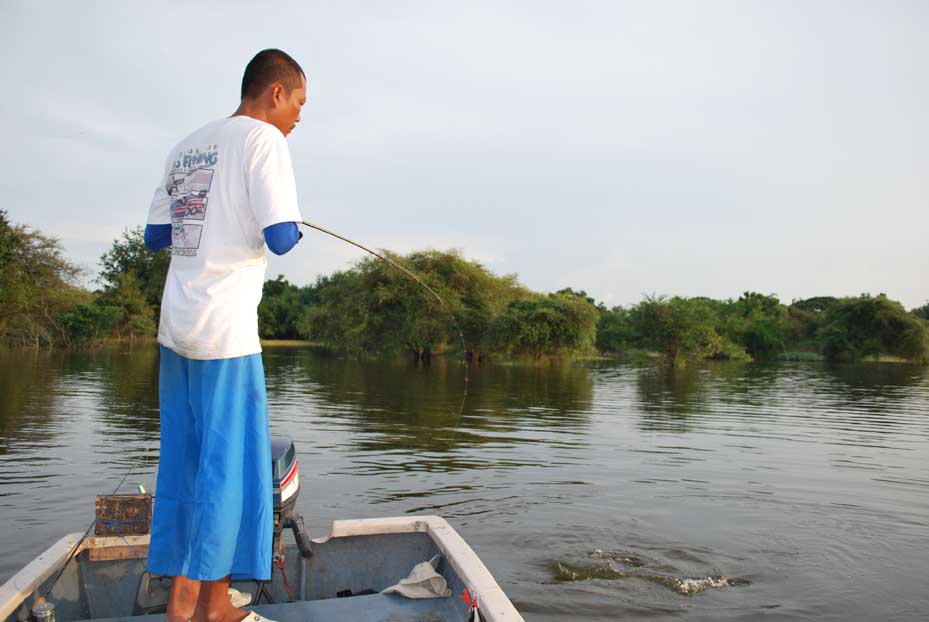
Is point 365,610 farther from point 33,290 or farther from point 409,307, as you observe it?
point 33,290

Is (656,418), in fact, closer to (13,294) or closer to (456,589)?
(456,589)

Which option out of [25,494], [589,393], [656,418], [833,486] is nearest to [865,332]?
[589,393]

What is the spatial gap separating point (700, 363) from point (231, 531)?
4628 centimetres

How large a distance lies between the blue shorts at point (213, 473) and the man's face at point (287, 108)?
0.89 meters

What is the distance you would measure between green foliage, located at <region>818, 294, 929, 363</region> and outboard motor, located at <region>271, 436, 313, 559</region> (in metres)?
57.3

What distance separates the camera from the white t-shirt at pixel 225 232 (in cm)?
249

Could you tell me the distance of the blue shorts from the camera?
98.8 inches

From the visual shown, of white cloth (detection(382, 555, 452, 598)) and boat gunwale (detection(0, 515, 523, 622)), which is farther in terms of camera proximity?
white cloth (detection(382, 555, 452, 598))

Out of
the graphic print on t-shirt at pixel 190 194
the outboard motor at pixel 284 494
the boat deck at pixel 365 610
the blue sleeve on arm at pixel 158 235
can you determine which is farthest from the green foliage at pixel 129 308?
the graphic print on t-shirt at pixel 190 194

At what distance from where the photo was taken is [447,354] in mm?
44188

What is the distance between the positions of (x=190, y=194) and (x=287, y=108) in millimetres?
506

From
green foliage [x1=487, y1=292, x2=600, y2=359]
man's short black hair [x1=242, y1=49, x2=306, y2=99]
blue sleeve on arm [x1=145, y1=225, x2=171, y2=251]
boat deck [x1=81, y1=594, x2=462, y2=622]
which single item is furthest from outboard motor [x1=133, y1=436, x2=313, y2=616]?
→ green foliage [x1=487, y1=292, x2=600, y2=359]

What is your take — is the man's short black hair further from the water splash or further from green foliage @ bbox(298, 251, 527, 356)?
green foliage @ bbox(298, 251, 527, 356)

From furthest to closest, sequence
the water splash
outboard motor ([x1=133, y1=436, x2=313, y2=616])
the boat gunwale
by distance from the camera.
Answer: the water splash → outboard motor ([x1=133, y1=436, x2=313, y2=616]) → the boat gunwale
